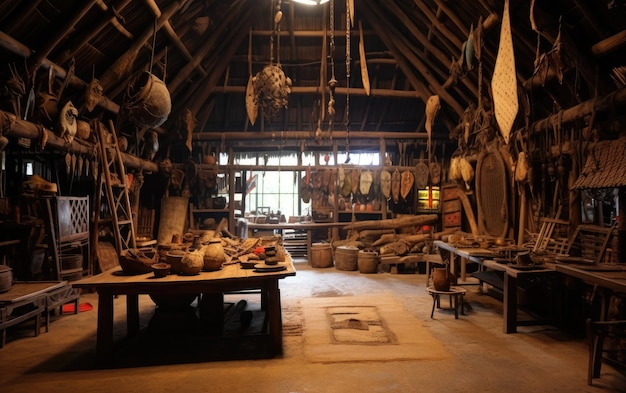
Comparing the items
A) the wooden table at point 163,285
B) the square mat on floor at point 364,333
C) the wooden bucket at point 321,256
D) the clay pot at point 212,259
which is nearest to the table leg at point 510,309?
the square mat on floor at point 364,333

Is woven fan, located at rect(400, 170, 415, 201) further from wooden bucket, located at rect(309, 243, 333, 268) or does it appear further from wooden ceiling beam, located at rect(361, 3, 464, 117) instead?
wooden bucket, located at rect(309, 243, 333, 268)

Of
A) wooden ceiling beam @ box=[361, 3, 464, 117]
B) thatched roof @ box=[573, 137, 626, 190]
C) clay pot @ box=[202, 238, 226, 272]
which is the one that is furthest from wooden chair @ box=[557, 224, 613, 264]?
wooden ceiling beam @ box=[361, 3, 464, 117]

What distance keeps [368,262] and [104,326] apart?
593 centimetres

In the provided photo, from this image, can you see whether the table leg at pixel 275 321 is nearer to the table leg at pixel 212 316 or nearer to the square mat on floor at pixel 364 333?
the square mat on floor at pixel 364 333

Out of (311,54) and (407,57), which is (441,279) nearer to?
(407,57)

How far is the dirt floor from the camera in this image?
338 centimetres

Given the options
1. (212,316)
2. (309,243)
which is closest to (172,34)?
(212,316)

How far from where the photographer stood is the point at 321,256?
9.46 metres

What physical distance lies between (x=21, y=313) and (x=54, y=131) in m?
2.36

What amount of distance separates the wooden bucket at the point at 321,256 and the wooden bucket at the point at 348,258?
1.13ft

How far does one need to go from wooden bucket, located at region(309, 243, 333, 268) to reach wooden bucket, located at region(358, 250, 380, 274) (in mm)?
912

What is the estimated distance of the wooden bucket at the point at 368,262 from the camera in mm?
8789

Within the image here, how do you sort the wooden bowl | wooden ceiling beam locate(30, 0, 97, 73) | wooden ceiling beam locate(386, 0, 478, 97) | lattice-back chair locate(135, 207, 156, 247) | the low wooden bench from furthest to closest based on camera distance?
1. lattice-back chair locate(135, 207, 156, 247)
2. wooden ceiling beam locate(386, 0, 478, 97)
3. wooden ceiling beam locate(30, 0, 97, 73)
4. the low wooden bench
5. the wooden bowl

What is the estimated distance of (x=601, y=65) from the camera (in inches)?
188
